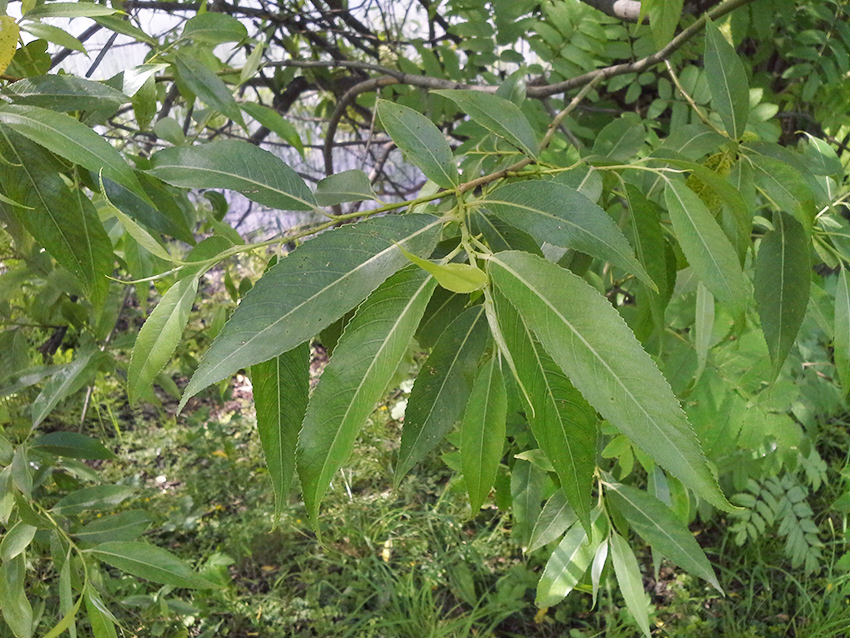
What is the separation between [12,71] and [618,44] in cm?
115

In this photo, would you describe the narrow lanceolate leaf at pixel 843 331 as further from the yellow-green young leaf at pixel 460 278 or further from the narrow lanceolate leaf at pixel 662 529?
the yellow-green young leaf at pixel 460 278

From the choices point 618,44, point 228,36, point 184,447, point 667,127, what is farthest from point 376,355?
point 184,447

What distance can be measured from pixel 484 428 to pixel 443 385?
0.05 m

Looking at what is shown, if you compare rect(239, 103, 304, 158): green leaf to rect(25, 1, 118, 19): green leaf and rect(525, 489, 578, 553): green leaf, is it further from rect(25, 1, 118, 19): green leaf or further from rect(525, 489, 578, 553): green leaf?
rect(525, 489, 578, 553): green leaf

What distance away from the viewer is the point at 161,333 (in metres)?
0.45

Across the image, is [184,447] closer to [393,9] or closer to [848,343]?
[393,9]

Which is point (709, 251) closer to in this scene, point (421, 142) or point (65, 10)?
point (421, 142)

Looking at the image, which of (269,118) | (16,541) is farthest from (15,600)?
(269,118)

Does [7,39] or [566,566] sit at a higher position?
[7,39]

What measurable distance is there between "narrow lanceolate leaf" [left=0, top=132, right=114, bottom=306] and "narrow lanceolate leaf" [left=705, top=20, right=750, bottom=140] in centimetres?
62

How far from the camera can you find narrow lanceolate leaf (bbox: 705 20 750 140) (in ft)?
1.95

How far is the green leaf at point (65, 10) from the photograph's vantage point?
0.54m

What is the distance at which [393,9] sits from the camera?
218 cm

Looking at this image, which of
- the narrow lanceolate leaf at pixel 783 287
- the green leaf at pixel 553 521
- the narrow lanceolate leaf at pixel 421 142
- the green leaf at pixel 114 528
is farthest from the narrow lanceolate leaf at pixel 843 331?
the green leaf at pixel 114 528
